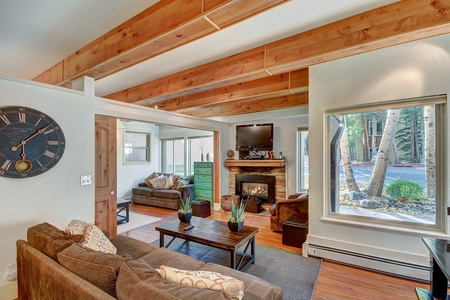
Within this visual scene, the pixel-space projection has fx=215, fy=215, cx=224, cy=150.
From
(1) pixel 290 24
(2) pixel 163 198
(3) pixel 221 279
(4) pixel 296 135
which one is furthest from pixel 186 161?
(3) pixel 221 279

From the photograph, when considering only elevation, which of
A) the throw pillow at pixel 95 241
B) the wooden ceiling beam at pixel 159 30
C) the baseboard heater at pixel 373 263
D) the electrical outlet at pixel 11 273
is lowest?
the baseboard heater at pixel 373 263

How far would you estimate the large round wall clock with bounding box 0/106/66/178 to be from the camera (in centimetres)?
216

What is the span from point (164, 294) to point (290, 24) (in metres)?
2.43

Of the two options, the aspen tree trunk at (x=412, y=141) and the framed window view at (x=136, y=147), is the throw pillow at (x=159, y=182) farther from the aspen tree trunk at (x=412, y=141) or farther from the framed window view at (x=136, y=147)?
the aspen tree trunk at (x=412, y=141)

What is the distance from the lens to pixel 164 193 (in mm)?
6055

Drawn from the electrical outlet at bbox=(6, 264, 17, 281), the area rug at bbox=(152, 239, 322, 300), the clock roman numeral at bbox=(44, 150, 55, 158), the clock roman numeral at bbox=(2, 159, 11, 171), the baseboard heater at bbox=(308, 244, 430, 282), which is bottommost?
the area rug at bbox=(152, 239, 322, 300)

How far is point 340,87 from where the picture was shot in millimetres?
2838

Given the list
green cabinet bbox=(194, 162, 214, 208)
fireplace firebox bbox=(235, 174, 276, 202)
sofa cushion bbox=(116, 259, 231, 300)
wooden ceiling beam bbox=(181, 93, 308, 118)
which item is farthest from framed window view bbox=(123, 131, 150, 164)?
sofa cushion bbox=(116, 259, 231, 300)

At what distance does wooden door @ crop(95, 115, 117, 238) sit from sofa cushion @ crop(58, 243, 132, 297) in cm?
207

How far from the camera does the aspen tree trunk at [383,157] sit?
274 centimetres

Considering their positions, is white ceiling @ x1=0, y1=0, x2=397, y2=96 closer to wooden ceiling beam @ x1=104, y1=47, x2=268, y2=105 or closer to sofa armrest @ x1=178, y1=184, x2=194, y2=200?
wooden ceiling beam @ x1=104, y1=47, x2=268, y2=105

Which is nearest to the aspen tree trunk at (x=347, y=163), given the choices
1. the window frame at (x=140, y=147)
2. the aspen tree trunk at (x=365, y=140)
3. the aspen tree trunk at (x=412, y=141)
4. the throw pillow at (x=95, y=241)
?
the aspen tree trunk at (x=365, y=140)

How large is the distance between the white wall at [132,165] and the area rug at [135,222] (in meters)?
1.70

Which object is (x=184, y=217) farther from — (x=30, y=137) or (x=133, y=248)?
(x=30, y=137)
